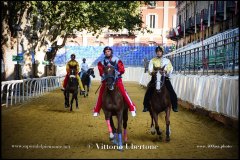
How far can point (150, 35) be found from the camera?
229 ft

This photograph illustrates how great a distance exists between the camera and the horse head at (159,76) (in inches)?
405

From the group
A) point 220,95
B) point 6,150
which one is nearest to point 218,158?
point 6,150

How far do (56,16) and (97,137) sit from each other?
2121 cm

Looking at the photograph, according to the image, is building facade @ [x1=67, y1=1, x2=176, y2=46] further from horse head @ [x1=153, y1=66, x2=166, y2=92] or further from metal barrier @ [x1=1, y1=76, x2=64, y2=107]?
horse head @ [x1=153, y1=66, x2=166, y2=92]

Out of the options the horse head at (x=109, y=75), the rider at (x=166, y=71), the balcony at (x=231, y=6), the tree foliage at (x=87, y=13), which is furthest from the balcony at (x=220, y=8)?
the horse head at (x=109, y=75)

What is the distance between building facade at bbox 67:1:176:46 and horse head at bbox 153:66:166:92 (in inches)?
2305

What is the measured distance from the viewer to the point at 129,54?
60.4 meters

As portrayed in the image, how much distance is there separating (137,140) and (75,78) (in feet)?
26.4

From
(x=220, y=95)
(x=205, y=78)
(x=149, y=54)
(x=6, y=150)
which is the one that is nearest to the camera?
(x=6, y=150)

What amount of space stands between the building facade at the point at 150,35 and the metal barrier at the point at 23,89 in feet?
97.1

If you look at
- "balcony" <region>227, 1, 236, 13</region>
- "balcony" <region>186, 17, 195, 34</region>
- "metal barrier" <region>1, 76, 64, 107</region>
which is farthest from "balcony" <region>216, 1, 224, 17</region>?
"metal barrier" <region>1, 76, 64, 107</region>

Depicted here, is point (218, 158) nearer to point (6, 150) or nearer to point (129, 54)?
point (6, 150)

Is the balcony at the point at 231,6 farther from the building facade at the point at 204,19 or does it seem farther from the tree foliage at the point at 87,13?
the tree foliage at the point at 87,13

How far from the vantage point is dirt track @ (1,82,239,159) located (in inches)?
335
